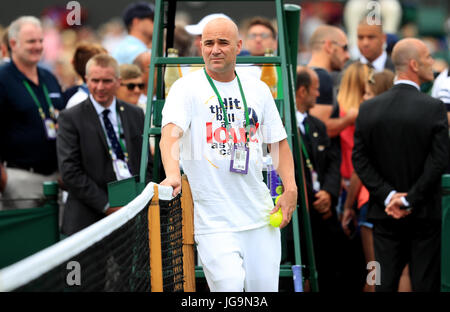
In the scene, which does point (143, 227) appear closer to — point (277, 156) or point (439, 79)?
point (277, 156)

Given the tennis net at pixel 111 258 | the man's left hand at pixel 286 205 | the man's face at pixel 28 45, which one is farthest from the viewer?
the man's face at pixel 28 45

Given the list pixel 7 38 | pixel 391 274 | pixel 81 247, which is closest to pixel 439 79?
pixel 391 274

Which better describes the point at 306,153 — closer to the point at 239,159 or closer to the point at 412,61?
the point at 412,61

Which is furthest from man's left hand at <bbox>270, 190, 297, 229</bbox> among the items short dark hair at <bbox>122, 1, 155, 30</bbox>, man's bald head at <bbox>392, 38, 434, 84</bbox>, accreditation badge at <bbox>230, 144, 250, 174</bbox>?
short dark hair at <bbox>122, 1, 155, 30</bbox>

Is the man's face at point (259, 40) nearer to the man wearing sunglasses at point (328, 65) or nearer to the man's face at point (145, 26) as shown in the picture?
the man wearing sunglasses at point (328, 65)

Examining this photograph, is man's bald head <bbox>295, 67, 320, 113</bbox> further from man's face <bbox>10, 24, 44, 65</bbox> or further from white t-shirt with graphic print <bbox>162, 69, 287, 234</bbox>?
white t-shirt with graphic print <bbox>162, 69, 287, 234</bbox>

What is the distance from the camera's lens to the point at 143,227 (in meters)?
4.14

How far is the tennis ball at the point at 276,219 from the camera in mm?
4957

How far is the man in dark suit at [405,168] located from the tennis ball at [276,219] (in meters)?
2.30

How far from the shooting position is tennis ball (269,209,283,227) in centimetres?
496

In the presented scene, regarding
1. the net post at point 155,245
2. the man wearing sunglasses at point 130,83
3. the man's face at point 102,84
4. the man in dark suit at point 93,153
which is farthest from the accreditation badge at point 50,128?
the net post at point 155,245

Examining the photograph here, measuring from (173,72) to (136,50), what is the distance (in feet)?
11.4

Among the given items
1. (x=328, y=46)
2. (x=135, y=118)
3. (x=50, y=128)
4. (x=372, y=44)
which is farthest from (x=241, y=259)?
(x=372, y=44)

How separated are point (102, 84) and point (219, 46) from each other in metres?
2.55
